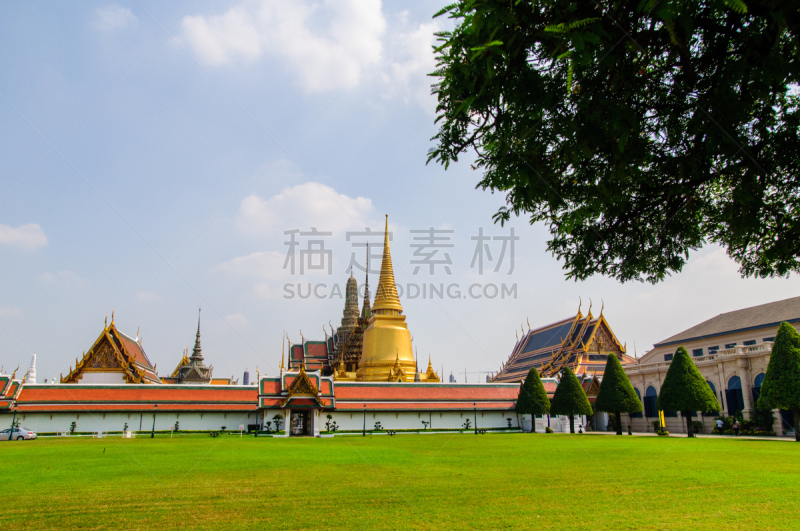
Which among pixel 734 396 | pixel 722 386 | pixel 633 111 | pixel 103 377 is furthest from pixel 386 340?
pixel 633 111

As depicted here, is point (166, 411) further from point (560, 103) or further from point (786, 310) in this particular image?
point (786, 310)

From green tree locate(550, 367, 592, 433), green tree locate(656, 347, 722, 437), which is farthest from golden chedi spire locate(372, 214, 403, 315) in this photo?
green tree locate(656, 347, 722, 437)

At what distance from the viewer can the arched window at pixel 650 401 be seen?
149 feet

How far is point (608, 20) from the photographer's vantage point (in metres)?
4.00

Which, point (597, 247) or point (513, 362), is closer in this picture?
point (597, 247)

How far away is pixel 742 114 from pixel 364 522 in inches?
256

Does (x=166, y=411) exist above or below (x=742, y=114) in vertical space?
below

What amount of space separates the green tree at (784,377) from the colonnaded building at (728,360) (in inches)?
296

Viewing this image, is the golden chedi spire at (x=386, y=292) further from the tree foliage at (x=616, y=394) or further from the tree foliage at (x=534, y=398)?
the tree foliage at (x=616, y=394)

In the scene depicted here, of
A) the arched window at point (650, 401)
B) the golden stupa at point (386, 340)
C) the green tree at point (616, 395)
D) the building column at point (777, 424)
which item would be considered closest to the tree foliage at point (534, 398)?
the green tree at point (616, 395)

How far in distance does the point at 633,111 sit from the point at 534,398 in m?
40.0

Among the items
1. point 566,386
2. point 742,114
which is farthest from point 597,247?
point 566,386

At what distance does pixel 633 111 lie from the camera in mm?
4438

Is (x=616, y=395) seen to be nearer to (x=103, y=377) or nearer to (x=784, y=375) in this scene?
(x=784, y=375)
